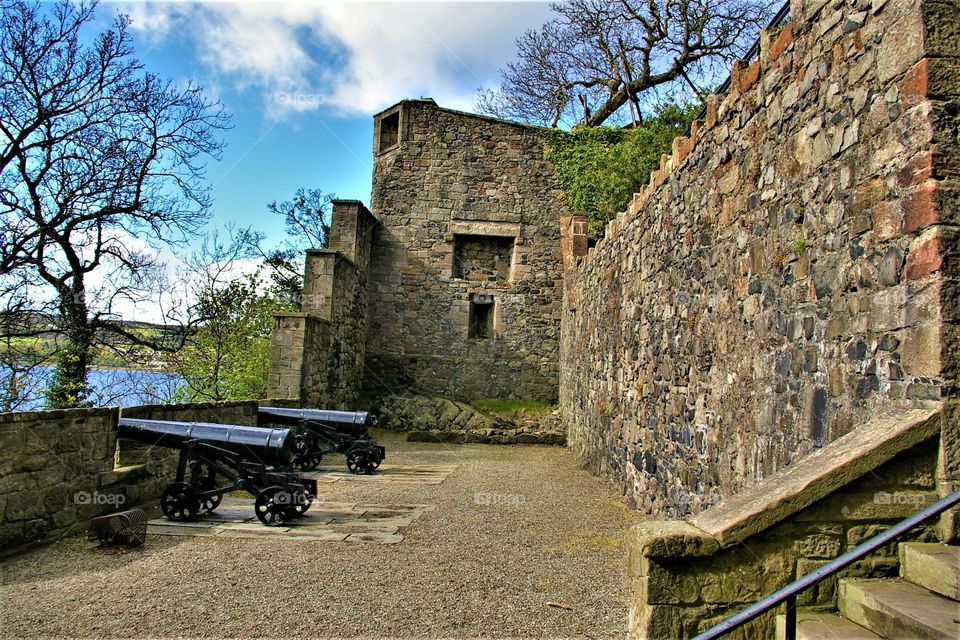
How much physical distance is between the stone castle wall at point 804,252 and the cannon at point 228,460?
3.46 meters

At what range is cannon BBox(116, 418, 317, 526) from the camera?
563 cm

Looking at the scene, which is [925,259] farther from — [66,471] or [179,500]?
[66,471]

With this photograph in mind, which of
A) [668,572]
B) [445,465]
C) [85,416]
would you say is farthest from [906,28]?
[445,465]

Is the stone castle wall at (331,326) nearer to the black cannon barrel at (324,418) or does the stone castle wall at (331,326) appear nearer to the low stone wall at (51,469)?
the black cannon barrel at (324,418)

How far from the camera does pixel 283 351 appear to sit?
A: 10.8 metres

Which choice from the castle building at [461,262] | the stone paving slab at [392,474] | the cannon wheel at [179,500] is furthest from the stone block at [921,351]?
the castle building at [461,262]

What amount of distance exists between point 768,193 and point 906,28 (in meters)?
1.33

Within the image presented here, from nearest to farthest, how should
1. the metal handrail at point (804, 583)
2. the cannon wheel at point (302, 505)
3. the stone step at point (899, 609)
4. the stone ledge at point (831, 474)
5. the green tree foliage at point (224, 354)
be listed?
the metal handrail at point (804, 583) < the stone step at point (899, 609) < the stone ledge at point (831, 474) < the cannon wheel at point (302, 505) < the green tree foliage at point (224, 354)

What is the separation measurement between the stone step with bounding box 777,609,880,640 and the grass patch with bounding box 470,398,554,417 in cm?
1246

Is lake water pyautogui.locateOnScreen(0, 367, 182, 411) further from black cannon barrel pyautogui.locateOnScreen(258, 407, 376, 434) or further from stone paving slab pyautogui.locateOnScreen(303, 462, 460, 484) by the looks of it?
stone paving slab pyautogui.locateOnScreen(303, 462, 460, 484)

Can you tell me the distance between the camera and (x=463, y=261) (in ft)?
51.6

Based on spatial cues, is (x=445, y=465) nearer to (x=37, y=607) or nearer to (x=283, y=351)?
(x=283, y=351)

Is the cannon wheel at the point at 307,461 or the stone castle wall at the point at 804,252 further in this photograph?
the cannon wheel at the point at 307,461

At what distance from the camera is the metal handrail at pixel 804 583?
76.3 inches
